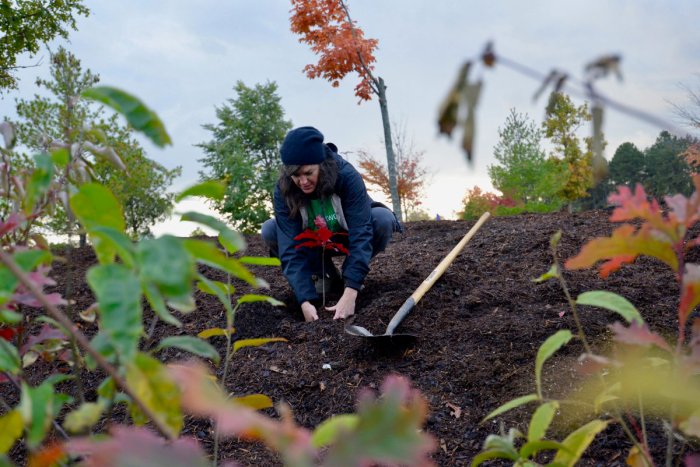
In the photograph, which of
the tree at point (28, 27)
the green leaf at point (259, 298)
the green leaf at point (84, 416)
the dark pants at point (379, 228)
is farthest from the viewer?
the tree at point (28, 27)

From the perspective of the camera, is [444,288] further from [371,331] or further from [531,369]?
[531,369]

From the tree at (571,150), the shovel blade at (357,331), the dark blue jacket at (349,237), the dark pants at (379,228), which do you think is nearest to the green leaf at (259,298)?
the shovel blade at (357,331)

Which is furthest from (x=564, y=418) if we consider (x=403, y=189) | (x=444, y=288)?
(x=403, y=189)

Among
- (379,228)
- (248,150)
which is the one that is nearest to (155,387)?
(379,228)

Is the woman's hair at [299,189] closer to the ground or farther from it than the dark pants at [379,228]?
farther from it

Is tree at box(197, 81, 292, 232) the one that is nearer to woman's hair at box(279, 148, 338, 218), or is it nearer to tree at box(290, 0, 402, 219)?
tree at box(290, 0, 402, 219)

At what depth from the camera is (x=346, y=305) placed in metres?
3.37

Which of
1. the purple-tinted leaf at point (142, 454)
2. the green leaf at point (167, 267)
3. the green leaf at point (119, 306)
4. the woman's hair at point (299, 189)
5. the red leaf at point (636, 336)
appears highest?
the woman's hair at point (299, 189)

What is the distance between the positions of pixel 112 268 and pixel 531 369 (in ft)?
7.18

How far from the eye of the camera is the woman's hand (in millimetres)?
3311

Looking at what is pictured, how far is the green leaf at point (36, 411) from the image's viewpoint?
588 millimetres

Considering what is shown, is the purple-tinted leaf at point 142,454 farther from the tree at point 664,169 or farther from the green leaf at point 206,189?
the tree at point 664,169

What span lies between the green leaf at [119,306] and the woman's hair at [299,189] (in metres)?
2.92

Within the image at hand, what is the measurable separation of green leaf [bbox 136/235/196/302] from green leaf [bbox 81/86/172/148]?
204mm
